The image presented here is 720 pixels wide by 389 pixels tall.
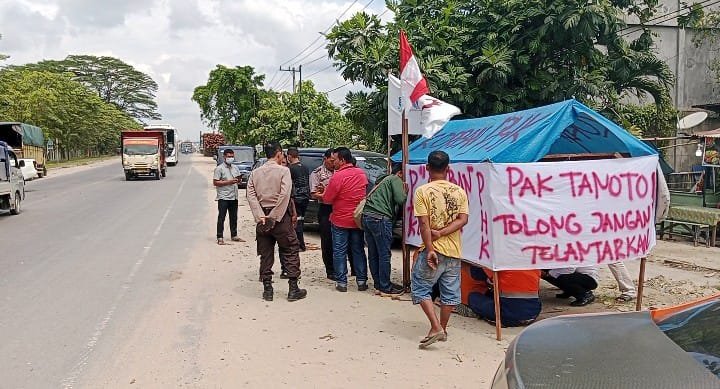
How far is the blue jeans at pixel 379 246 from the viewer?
24.5 ft

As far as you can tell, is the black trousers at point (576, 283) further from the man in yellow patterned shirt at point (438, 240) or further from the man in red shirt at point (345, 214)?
the man in red shirt at point (345, 214)

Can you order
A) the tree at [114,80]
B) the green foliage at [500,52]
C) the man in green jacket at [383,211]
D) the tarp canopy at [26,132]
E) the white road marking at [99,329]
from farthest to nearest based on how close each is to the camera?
1. the tree at [114,80]
2. the tarp canopy at [26,132]
3. the green foliage at [500,52]
4. the man in green jacket at [383,211]
5. the white road marking at [99,329]

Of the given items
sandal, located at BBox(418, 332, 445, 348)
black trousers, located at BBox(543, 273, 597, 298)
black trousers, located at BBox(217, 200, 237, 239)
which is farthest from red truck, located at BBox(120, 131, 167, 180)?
sandal, located at BBox(418, 332, 445, 348)

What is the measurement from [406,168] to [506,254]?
2119 millimetres

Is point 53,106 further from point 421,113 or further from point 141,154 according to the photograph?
point 421,113

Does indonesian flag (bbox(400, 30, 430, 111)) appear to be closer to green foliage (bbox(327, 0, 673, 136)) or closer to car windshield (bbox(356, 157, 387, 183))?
green foliage (bbox(327, 0, 673, 136))

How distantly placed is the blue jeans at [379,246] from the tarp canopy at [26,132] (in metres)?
25.0

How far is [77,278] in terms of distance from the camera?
852cm

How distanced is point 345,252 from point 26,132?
26096mm

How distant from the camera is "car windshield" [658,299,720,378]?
2.50 m

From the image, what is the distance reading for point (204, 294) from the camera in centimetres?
773

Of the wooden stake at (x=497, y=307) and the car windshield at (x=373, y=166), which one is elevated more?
the car windshield at (x=373, y=166)

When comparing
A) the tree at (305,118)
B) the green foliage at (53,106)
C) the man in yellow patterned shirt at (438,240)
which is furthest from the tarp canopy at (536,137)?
the green foliage at (53,106)

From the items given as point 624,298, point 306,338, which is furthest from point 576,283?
point 306,338
